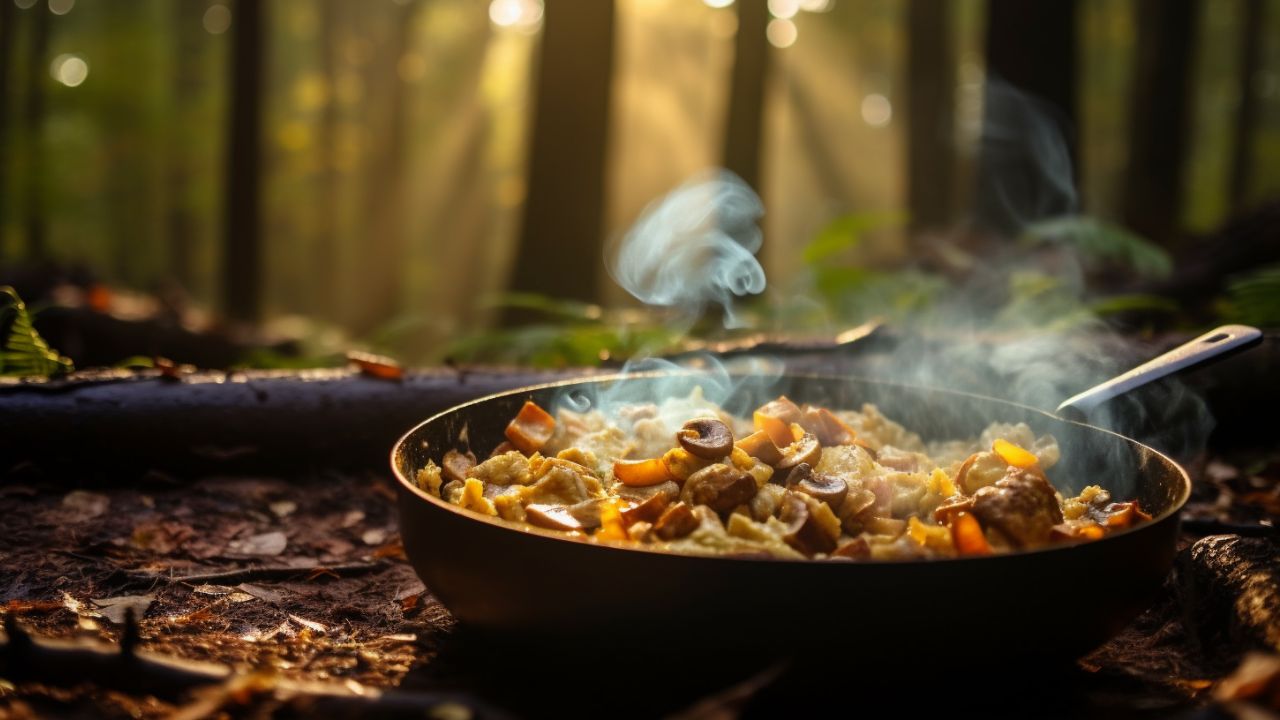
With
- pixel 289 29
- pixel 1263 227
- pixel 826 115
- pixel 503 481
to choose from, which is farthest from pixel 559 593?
pixel 826 115

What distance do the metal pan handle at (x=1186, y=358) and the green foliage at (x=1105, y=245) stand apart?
4772 millimetres

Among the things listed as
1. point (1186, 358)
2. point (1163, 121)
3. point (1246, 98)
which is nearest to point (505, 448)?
point (1186, 358)

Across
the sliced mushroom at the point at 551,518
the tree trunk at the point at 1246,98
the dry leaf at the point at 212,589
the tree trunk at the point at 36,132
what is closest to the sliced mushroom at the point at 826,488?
the sliced mushroom at the point at 551,518

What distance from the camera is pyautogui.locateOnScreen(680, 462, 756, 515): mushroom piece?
7.61 ft

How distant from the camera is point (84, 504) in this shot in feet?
12.2

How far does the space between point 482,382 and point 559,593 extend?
8.20ft

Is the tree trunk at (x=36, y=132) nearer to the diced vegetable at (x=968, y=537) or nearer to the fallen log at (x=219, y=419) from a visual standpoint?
the fallen log at (x=219, y=419)

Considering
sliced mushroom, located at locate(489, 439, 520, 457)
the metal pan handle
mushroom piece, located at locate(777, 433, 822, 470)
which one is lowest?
sliced mushroom, located at locate(489, 439, 520, 457)

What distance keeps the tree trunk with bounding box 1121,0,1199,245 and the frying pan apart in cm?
1092

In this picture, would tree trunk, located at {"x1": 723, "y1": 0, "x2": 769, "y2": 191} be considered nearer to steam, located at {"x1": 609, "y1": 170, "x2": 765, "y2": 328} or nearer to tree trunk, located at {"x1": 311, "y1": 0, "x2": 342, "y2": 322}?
steam, located at {"x1": 609, "y1": 170, "x2": 765, "y2": 328}

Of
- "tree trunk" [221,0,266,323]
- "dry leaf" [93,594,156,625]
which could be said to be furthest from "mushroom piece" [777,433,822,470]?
"tree trunk" [221,0,266,323]

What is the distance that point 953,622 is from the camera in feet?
6.13

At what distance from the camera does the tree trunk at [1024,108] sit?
907 centimetres

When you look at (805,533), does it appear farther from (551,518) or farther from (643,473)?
(551,518)
